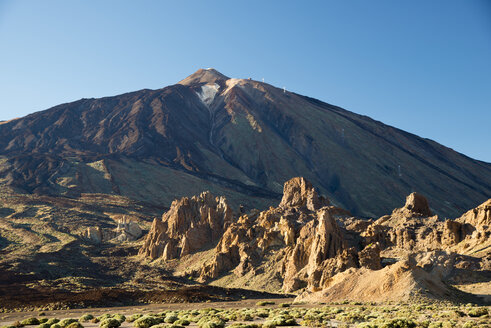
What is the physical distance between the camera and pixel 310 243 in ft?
226

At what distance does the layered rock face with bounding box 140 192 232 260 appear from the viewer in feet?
306

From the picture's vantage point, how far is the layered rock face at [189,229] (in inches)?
3676

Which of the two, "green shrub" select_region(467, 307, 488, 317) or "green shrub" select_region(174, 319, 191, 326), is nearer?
"green shrub" select_region(467, 307, 488, 317)

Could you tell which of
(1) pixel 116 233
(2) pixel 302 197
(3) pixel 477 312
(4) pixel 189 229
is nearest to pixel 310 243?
(2) pixel 302 197

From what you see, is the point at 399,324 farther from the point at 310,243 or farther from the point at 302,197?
the point at 302,197

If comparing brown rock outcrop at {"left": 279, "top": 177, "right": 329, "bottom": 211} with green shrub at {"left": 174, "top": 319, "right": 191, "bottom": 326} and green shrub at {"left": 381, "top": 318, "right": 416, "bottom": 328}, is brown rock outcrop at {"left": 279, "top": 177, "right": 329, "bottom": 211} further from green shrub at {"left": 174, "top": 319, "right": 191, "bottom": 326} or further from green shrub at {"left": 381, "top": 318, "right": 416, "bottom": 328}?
green shrub at {"left": 381, "top": 318, "right": 416, "bottom": 328}

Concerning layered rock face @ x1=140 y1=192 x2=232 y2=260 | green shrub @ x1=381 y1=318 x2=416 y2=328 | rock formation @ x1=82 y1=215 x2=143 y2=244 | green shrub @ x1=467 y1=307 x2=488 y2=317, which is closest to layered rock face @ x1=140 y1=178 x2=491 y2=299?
layered rock face @ x1=140 y1=192 x2=232 y2=260

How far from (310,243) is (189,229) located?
33.2 m

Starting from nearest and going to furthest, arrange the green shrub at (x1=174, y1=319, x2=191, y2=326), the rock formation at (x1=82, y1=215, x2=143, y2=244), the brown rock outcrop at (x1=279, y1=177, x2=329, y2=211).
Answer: the green shrub at (x1=174, y1=319, x2=191, y2=326) → the brown rock outcrop at (x1=279, y1=177, x2=329, y2=211) → the rock formation at (x1=82, y1=215, x2=143, y2=244)

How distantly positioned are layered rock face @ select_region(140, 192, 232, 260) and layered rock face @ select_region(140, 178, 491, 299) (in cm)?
20

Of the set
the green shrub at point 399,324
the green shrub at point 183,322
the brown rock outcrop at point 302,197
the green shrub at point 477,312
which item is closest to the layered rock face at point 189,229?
the brown rock outcrop at point 302,197

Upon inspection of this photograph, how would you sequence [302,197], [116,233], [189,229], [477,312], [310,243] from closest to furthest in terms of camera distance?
[477,312], [310,243], [189,229], [302,197], [116,233]

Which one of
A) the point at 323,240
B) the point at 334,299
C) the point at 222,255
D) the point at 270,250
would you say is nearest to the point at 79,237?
the point at 222,255

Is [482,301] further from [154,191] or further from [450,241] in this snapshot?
[154,191]
